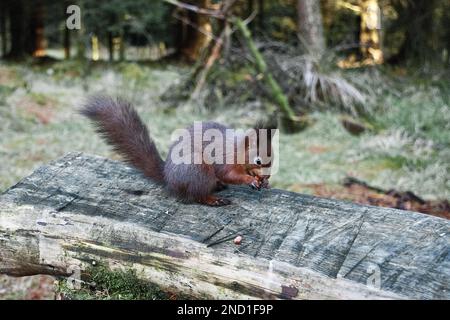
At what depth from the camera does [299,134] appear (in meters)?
7.04

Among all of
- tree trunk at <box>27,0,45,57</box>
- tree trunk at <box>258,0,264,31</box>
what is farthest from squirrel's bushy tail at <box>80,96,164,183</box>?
tree trunk at <box>27,0,45,57</box>

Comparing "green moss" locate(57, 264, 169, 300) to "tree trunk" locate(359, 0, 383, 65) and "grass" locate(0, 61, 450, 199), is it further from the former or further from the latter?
"tree trunk" locate(359, 0, 383, 65)

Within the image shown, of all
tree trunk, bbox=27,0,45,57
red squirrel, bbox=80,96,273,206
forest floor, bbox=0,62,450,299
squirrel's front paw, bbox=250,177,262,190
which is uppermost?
tree trunk, bbox=27,0,45,57

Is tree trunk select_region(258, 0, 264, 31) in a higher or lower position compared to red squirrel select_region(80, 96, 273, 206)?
higher

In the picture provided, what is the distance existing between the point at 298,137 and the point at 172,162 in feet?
14.2

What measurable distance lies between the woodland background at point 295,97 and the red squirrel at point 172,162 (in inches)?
21.9

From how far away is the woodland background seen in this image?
5453 millimetres

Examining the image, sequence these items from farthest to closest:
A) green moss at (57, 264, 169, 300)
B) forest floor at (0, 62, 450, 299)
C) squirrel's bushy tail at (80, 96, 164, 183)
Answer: forest floor at (0, 62, 450, 299)
squirrel's bushy tail at (80, 96, 164, 183)
green moss at (57, 264, 169, 300)

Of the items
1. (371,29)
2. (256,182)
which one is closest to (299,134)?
(371,29)

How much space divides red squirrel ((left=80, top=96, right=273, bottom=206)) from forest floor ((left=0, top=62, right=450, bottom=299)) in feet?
5.32

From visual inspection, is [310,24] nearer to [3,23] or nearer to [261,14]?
[261,14]

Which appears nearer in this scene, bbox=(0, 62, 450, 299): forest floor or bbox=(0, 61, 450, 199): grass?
bbox=(0, 62, 450, 299): forest floor

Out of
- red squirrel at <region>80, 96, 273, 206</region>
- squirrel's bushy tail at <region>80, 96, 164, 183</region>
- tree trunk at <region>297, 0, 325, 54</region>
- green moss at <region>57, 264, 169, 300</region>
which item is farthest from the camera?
tree trunk at <region>297, 0, 325, 54</region>

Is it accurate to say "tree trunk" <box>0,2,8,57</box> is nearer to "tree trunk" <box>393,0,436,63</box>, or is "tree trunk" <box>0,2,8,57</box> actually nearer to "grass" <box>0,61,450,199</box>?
"grass" <box>0,61,450,199</box>
